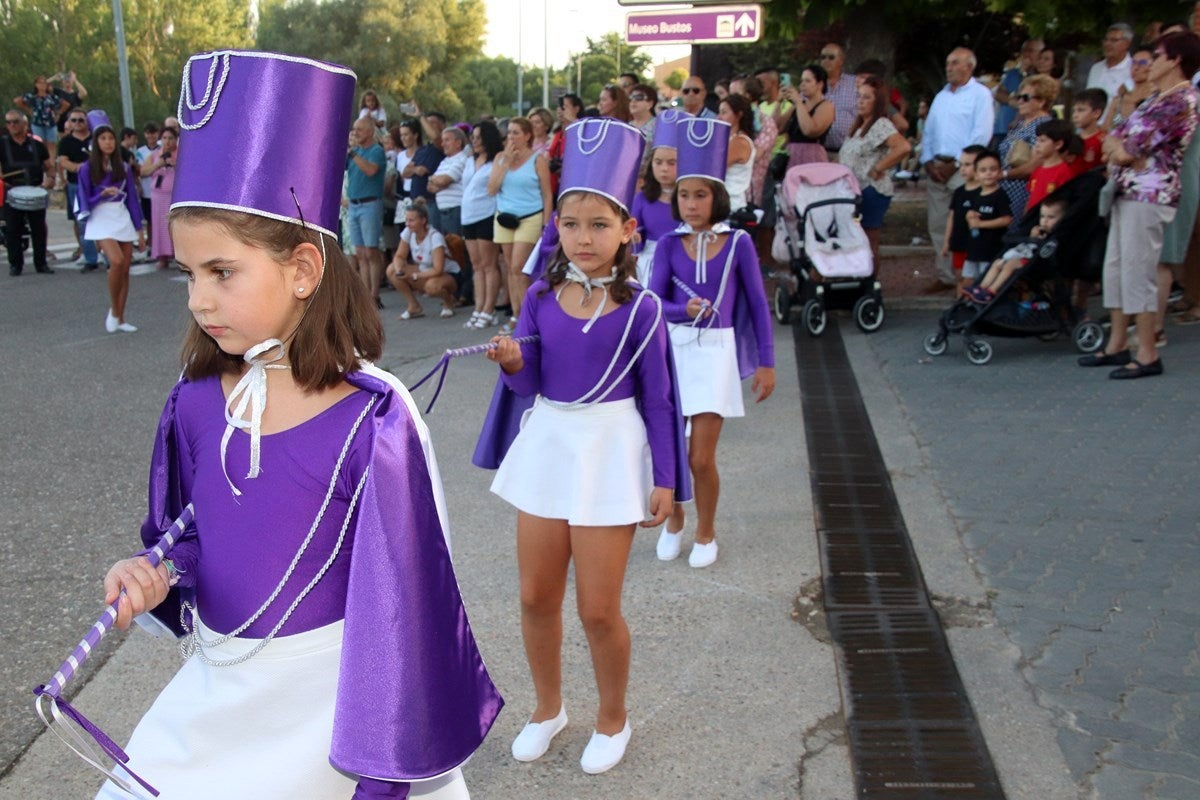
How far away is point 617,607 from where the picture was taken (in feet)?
11.3

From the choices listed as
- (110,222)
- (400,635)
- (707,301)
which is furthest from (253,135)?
(110,222)

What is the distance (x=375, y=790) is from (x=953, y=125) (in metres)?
10.3

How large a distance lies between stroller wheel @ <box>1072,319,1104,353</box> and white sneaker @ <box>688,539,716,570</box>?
4837 millimetres

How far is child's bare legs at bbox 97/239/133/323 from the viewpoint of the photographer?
1013cm

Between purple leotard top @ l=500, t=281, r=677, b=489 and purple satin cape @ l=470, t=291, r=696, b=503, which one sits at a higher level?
purple leotard top @ l=500, t=281, r=677, b=489

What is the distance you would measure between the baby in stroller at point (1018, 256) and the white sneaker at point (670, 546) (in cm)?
439

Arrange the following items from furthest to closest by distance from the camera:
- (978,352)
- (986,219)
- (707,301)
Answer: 1. (986,219)
2. (978,352)
3. (707,301)

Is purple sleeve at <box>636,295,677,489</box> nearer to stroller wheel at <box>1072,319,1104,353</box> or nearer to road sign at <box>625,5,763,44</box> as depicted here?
stroller wheel at <box>1072,319,1104,353</box>

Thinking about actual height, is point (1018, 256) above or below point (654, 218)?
below

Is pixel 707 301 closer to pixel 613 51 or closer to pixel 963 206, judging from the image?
pixel 963 206

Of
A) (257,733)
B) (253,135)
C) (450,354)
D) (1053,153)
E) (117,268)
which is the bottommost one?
(117,268)

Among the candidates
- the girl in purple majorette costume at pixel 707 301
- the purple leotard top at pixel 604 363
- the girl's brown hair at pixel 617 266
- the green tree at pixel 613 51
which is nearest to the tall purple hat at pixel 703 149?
the girl in purple majorette costume at pixel 707 301

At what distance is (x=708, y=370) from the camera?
5.12 meters

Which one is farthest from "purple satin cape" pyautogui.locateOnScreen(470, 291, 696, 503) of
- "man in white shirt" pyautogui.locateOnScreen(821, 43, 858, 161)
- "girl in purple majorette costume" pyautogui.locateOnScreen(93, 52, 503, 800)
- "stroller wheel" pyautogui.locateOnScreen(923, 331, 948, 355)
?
"man in white shirt" pyautogui.locateOnScreen(821, 43, 858, 161)
